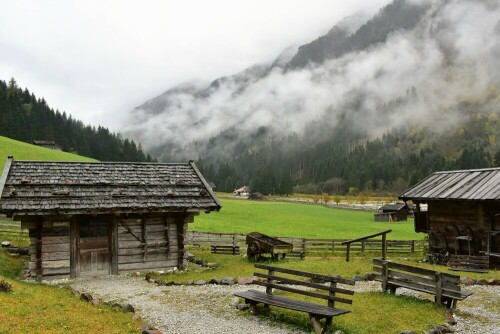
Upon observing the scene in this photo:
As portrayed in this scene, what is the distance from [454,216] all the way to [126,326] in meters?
22.5

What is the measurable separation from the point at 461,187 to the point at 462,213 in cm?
165

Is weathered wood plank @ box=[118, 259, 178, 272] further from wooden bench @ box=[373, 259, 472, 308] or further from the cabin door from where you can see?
wooden bench @ box=[373, 259, 472, 308]

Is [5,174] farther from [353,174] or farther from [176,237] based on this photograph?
[353,174]

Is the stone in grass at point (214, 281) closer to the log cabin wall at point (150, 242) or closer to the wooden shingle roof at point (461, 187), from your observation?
the log cabin wall at point (150, 242)

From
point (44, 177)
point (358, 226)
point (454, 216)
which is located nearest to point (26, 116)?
point (358, 226)

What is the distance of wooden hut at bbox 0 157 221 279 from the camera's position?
20484mm

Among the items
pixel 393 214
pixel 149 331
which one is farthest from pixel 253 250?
pixel 393 214

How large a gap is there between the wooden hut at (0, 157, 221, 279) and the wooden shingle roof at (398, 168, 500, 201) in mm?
14417

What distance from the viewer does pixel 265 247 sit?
2677 cm

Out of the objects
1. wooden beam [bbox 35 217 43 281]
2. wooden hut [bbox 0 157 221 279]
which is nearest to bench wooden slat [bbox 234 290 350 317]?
wooden hut [bbox 0 157 221 279]

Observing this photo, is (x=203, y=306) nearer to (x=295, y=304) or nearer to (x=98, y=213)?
(x=295, y=304)

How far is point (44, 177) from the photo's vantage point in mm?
22297

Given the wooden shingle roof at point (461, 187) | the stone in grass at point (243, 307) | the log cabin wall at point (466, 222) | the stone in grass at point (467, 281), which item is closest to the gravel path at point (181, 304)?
the stone in grass at point (243, 307)

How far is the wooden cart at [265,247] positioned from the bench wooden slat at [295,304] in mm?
11984
